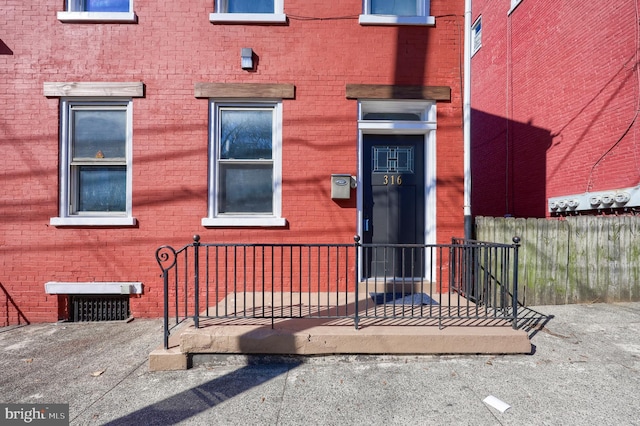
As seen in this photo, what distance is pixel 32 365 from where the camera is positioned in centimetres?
358

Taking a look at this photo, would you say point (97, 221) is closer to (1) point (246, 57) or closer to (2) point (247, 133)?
(2) point (247, 133)


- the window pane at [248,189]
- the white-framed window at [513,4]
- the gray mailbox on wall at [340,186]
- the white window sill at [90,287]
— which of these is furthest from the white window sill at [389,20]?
the white-framed window at [513,4]

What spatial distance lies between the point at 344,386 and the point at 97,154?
5044 millimetres

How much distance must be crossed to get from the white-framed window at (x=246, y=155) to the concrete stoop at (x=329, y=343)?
81.9 inches

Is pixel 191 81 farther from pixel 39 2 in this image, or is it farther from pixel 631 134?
pixel 631 134

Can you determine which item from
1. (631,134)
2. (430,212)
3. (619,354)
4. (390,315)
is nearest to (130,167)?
(390,315)

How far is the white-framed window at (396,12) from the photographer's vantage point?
16.3ft

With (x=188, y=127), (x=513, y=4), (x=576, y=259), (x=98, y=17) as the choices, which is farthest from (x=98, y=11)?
(x=513, y=4)

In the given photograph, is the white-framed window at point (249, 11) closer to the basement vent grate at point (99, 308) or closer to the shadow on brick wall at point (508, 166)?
the basement vent grate at point (99, 308)

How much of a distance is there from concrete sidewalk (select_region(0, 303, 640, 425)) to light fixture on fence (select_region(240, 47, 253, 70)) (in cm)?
417

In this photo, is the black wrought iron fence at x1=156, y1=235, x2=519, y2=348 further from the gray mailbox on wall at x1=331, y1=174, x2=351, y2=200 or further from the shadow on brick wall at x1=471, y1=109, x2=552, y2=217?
the shadow on brick wall at x1=471, y1=109, x2=552, y2=217

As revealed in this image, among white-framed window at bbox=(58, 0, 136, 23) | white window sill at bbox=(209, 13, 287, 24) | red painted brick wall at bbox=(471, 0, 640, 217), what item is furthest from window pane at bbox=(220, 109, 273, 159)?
red painted brick wall at bbox=(471, 0, 640, 217)

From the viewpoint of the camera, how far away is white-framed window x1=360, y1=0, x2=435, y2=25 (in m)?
4.95

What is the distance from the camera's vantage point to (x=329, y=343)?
3.38 meters
